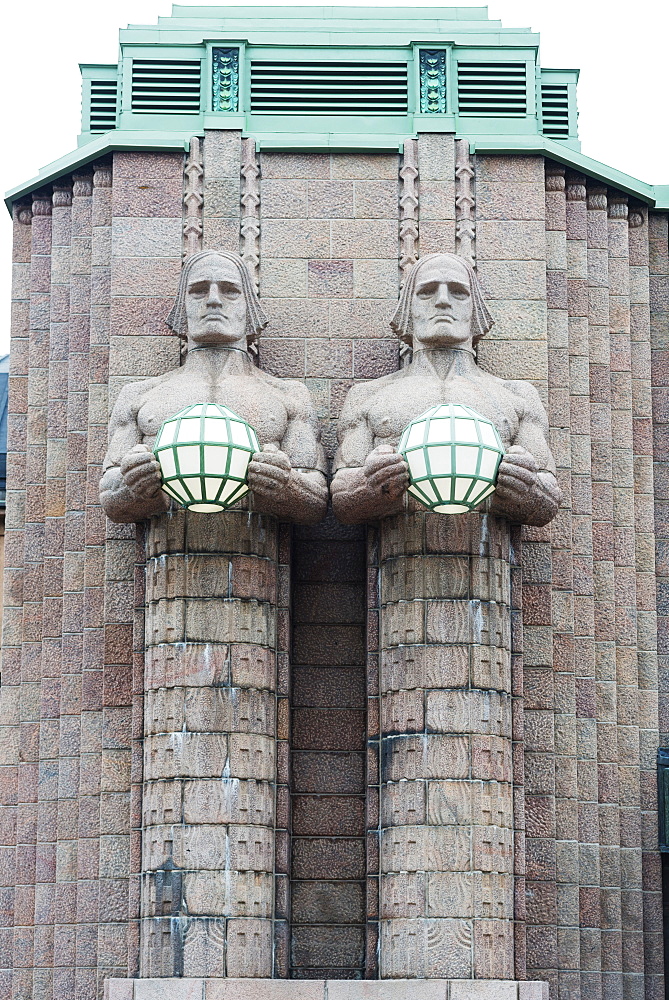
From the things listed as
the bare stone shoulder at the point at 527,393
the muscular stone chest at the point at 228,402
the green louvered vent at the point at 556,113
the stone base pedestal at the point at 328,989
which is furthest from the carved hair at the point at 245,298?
the stone base pedestal at the point at 328,989

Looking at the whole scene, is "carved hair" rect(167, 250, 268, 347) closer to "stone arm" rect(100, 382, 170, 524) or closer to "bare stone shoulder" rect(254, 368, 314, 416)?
"bare stone shoulder" rect(254, 368, 314, 416)

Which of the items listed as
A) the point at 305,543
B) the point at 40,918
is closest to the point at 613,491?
the point at 305,543

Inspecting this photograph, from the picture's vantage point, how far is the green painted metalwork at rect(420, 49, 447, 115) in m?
18.3

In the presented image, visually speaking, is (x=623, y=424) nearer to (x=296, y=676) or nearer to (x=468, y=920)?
(x=296, y=676)

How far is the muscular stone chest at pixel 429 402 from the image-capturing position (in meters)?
16.5

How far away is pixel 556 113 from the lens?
62.4ft

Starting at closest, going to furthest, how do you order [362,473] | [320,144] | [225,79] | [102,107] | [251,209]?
[362,473], [251,209], [320,144], [225,79], [102,107]

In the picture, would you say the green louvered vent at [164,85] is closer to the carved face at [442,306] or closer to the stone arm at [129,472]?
the stone arm at [129,472]

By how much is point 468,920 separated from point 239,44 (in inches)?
329

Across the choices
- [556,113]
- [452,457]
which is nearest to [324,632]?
[452,457]

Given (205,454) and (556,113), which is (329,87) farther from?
(205,454)

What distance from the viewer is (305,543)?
56.7 ft

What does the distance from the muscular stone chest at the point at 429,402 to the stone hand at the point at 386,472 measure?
475 millimetres

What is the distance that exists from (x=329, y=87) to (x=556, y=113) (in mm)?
2281
